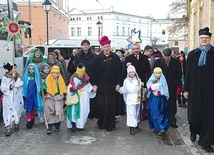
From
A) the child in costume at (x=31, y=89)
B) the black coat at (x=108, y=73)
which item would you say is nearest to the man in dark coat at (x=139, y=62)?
the black coat at (x=108, y=73)

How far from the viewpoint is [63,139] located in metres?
7.74

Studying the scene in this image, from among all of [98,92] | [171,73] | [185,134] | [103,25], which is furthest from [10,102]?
[103,25]

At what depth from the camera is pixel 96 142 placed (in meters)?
7.49

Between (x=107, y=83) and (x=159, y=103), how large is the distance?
1374 millimetres

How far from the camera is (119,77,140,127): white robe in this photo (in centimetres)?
812

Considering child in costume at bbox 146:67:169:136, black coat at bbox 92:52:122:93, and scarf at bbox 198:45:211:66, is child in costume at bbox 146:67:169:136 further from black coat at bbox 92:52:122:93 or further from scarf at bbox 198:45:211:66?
scarf at bbox 198:45:211:66

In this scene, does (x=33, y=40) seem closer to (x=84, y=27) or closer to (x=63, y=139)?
(x=63, y=139)

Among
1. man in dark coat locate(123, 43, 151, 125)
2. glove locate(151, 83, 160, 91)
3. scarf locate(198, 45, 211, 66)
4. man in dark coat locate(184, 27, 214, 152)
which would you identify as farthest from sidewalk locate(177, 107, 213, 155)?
scarf locate(198, 45, 211, 66)

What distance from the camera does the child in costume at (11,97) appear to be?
812 centimetres

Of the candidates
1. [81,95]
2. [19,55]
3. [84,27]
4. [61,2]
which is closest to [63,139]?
[81,95]

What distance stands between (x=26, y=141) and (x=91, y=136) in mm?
1409

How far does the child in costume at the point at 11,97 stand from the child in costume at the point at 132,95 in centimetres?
241

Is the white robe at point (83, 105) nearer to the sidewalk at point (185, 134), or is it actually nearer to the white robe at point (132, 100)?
the white robe at point (132, 100)

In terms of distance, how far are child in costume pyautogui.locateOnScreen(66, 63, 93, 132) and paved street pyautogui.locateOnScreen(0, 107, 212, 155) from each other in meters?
0.24
